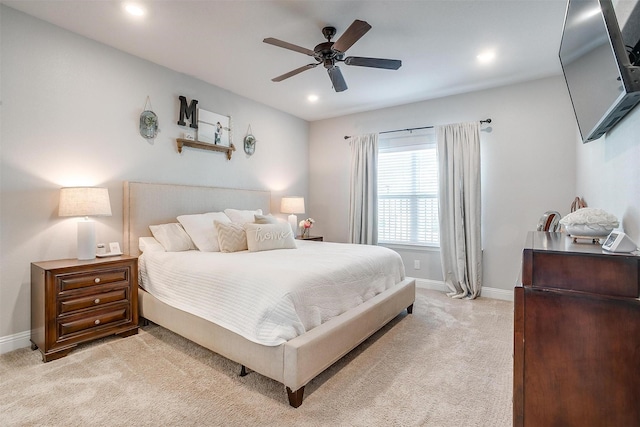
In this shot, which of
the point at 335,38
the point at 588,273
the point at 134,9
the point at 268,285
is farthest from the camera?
the point at 335,38

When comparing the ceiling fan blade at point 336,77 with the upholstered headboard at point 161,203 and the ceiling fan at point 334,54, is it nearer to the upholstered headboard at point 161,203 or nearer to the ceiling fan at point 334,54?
the ceiling fan at point 334,54

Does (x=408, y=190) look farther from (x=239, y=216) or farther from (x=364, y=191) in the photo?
(x=239, y=216)

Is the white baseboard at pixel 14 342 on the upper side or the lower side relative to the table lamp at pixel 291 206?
lower

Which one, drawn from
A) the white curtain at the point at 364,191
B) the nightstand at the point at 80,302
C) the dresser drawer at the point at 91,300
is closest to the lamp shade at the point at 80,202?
the nightstand at the point at 80,302

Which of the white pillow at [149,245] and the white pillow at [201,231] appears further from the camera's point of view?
the white pillow at [201,231]

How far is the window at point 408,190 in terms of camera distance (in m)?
4.46

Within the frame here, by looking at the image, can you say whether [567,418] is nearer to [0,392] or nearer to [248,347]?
[248,347]

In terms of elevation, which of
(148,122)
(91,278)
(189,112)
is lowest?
(91,278)

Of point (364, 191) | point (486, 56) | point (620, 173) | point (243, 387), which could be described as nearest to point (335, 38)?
point (486, 56)

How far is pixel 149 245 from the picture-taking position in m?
3.08

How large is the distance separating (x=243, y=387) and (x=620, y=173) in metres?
2.48

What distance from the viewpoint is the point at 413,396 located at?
1.93 m

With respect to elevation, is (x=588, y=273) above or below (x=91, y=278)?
above

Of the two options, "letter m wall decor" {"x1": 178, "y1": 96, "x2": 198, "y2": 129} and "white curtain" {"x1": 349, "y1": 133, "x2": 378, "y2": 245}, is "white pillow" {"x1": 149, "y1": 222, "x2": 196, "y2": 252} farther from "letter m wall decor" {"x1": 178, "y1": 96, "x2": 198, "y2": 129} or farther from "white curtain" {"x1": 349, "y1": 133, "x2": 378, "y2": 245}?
"white curtain" {"x1": 349, "y1": 133, "x2": 378, "y2": 245}
